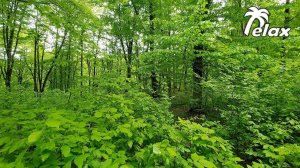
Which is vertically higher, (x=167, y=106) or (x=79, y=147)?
(x=79, y=147)

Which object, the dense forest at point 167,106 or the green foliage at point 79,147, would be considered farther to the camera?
the dense forest at point 167,106

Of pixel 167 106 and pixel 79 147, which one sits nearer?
pixel 79 147

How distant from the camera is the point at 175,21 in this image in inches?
306

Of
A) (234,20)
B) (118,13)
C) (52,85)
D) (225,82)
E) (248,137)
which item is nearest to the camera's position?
(248,137)

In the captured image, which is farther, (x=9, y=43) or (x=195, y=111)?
(x=9, y=43)

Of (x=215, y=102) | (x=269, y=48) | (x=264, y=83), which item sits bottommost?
(x=215, y=102)

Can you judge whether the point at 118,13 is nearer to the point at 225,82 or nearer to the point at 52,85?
the point at 225,82

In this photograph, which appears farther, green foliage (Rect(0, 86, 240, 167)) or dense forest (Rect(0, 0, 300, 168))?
dense forest (Rect(0, 0, 300, 168))

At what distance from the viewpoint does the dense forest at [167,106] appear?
1.97 metres

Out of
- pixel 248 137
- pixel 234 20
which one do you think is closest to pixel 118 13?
pixel 234 20

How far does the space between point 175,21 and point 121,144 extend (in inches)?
244

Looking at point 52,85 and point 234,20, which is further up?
point 234,20

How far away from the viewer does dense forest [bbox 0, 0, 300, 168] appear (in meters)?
1.97

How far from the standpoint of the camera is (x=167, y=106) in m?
5.85
